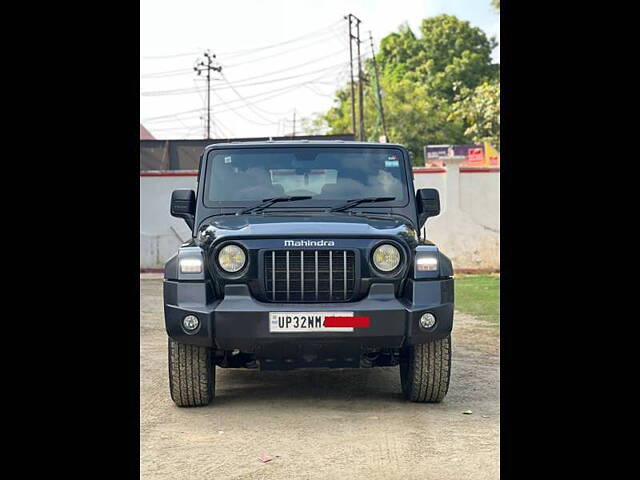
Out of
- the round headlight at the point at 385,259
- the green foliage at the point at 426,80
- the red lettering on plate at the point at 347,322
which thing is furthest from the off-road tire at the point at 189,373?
the green foliage at the point at 426,80

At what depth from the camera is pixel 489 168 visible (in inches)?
796

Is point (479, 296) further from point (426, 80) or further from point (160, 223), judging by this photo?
point (426, 80)

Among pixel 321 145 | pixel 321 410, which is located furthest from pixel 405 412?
pixel 321 145

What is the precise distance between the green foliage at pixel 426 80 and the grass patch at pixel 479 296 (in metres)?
37.2

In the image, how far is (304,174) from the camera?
7113 millimetres

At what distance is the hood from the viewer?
6055 mm

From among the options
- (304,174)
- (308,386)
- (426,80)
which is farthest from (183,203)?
(426,80)

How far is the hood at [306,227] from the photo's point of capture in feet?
19.9

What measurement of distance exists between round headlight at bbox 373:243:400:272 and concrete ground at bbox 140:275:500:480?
985 millimetres

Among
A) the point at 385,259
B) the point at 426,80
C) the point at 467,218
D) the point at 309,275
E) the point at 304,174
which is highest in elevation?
the point at 426,80

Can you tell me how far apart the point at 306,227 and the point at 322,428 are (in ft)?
4.46
